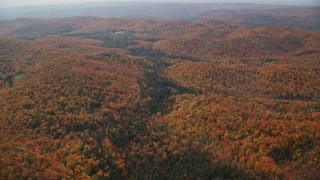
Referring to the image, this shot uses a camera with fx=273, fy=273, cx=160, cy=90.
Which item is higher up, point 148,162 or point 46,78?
point 46,78

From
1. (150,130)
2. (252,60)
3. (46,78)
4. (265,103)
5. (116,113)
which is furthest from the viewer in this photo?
(252,60)

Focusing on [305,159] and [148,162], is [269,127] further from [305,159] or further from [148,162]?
[148,162]

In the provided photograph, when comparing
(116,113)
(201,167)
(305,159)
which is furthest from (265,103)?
(116,113)

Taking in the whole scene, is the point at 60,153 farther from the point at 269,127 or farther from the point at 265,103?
the point at 265,103

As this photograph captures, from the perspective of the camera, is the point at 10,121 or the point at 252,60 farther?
the point at 252,60

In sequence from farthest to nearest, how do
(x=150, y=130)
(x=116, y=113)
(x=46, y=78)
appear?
(x=46, y=78), (x=116, y=113), (x=150, y=130)

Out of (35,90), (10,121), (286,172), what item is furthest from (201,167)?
(35,90)
